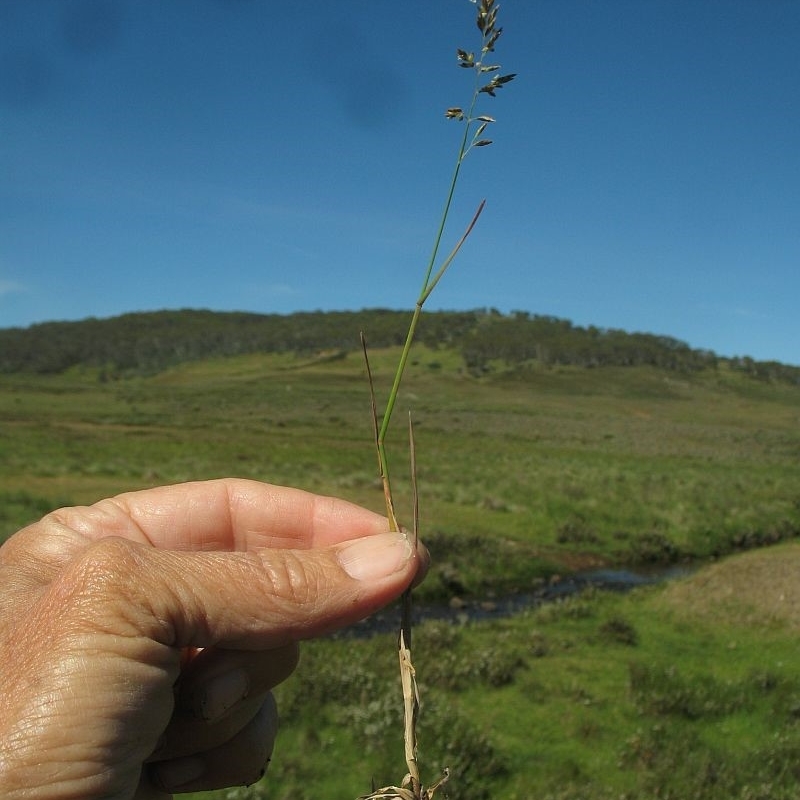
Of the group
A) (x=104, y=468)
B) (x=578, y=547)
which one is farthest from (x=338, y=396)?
(x=578, y=547)

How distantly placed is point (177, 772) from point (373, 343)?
395 ft

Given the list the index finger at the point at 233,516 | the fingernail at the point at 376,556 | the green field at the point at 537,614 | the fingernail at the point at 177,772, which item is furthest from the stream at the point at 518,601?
the fingernail at the point at 376,556

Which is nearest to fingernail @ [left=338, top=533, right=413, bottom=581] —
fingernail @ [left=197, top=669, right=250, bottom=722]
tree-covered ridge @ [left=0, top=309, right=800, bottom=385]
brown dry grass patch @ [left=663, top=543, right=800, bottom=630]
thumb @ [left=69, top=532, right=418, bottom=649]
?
thumb @ [left=69, top=532, right=418, bottom=649]

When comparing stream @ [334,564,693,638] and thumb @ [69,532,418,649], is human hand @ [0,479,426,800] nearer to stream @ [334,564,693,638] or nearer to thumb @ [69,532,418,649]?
thumb @ [69,532,418,649]

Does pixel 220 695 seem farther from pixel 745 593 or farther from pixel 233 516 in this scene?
pixel 745 593

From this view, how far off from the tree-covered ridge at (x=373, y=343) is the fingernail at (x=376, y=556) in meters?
100

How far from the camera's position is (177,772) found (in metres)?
2.26

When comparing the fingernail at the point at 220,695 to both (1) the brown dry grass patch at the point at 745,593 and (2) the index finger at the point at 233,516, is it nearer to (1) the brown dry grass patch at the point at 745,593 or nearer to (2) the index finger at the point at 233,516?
(2) the index finger at the point at 233,516

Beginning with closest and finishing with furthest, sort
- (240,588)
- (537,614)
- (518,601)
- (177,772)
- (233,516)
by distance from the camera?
(240,588) → (177,772) → (233,516) → (537,614) → (518,601)

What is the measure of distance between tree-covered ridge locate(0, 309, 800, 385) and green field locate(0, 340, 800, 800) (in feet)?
207

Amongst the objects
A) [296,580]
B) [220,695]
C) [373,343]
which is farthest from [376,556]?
[373,343]

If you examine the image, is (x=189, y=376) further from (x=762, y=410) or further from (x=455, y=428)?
(x=762, y=410)

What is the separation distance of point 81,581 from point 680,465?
39.8m

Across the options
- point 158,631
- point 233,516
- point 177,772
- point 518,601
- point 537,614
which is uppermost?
point 233,516
